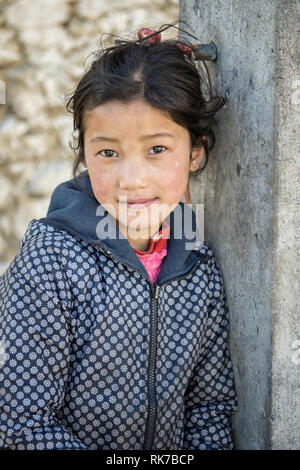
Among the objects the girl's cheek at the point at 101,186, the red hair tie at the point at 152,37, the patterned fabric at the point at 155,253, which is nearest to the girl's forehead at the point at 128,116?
the girl's cheek at the point at 101,186

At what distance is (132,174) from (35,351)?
0.51m

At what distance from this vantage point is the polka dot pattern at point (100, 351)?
5.17ft

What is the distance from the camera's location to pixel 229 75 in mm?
1783

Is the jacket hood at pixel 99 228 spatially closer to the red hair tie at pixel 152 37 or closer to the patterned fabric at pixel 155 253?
the patterned fabric at pixel 155 253

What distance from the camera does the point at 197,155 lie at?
192 cm

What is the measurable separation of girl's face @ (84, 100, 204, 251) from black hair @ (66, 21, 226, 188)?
0.10 feet

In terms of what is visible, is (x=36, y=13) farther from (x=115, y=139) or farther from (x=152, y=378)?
(x=152, y=378)

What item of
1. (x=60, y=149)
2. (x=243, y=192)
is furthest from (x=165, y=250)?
(x=60, y=149)

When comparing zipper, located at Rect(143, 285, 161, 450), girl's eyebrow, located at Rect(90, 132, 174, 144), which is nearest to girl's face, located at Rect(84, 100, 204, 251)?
girl's eyebrow, located at Rect(90, 132, 174, 144)

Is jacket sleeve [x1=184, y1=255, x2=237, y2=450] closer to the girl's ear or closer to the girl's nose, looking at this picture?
the girl's ear

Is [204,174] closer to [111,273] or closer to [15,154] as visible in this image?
[111,273]

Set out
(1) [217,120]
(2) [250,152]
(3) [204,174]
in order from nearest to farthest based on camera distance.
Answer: (2) [250,152] < (1) [217,120] < (3) [204,174]

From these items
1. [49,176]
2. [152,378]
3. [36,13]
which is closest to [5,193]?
[49,176]

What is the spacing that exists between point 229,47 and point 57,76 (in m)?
2.48
